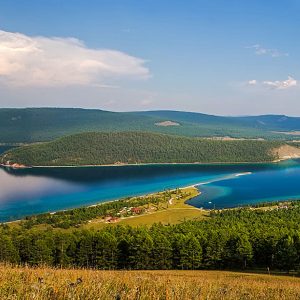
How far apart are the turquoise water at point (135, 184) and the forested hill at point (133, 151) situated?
11959 mm

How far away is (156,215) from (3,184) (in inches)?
2254

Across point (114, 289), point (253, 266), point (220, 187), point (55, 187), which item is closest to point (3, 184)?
point (55, 187)

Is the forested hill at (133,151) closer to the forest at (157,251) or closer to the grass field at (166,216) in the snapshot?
the grass field at (166,216)

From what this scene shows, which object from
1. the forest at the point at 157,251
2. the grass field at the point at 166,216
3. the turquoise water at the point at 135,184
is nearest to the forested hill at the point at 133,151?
the turquoise water at the point at 135,184

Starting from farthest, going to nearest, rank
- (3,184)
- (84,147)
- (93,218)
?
(84,147) → (3,184) → (93,218)

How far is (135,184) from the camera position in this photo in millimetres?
101375

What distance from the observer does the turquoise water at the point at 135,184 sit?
7844 centimetres

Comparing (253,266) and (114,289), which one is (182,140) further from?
(114,289)

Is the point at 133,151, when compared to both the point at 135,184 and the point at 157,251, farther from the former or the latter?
the point at 157,251

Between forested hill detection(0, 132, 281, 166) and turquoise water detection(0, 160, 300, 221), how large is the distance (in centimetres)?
1196

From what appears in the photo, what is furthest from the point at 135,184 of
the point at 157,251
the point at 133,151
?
the point at 157,251

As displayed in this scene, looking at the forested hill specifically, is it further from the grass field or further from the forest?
the forest

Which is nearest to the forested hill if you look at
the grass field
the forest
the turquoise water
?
the turquoise water

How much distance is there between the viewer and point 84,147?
533 feet
